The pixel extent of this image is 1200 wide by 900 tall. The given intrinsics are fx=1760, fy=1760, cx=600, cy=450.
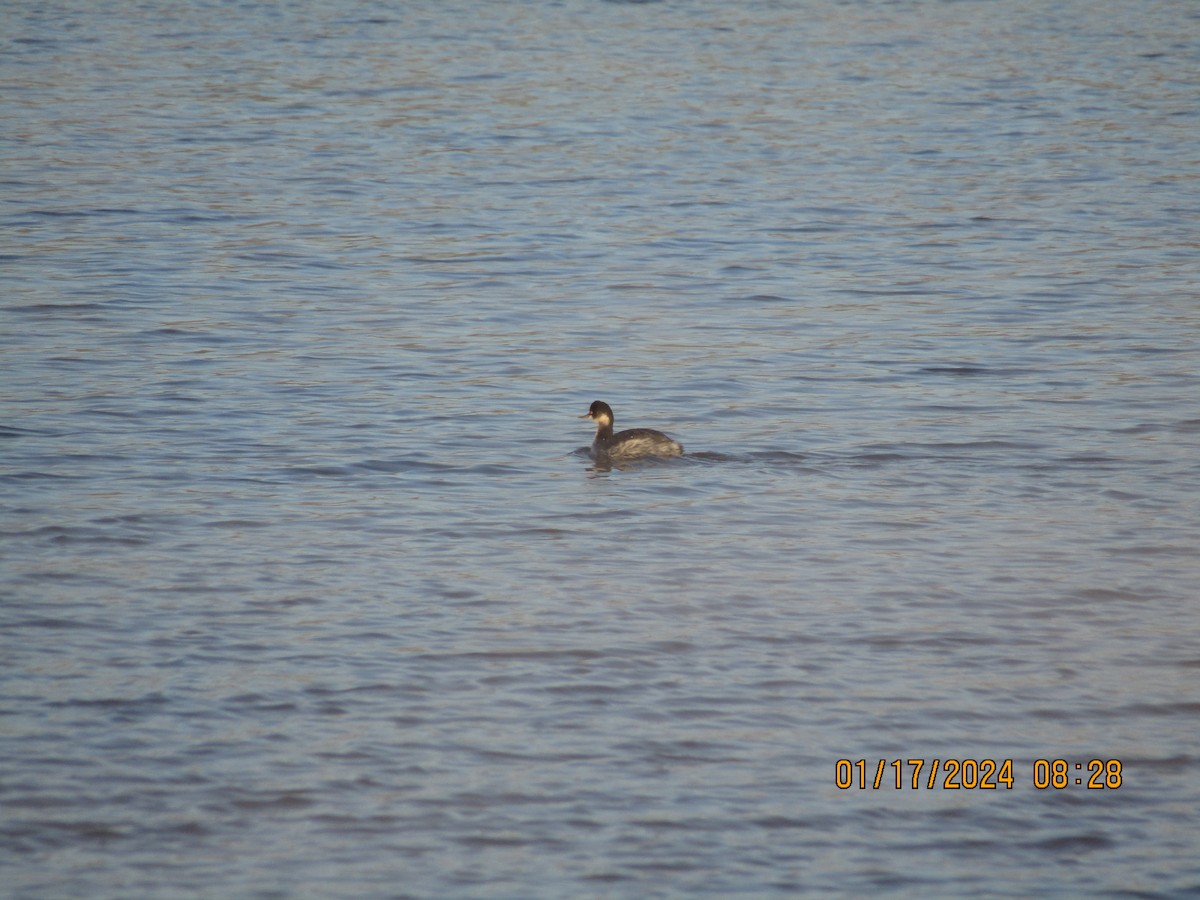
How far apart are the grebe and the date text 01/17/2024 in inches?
190

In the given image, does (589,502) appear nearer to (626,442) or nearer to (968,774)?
(626,442)

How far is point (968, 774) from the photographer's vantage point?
7.25m

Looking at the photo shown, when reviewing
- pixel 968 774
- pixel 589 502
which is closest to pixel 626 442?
pixel 589 502

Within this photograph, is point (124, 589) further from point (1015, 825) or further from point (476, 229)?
point (476, 229)

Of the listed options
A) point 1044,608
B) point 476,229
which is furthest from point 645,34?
point 1044,608

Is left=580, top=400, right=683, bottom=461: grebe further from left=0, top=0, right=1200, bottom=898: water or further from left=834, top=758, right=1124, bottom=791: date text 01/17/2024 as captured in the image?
left=834, top=758, right=1124, bottom=791: date text 01/17/2024

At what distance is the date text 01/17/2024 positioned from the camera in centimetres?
718

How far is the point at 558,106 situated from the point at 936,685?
20212 mm

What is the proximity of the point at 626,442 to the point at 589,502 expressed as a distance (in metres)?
0.71

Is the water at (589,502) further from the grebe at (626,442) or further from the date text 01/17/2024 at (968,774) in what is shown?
the grebe at (626,442)

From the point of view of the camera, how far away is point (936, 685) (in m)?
8.14

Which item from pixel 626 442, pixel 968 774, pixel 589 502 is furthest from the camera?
pixel 626 442

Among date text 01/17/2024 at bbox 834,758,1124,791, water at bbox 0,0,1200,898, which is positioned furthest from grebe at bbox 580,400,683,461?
date text 01/17/2024 at bbox 834,758,1124,791

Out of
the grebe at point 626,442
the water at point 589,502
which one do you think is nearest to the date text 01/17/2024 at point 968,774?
the water at point 589,502
